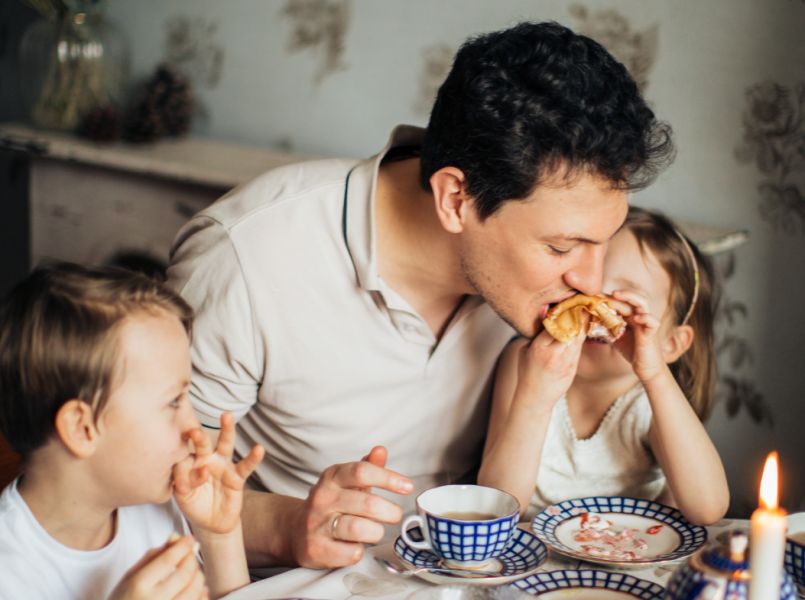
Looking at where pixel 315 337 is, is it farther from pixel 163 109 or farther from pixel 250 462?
pixel 163 109

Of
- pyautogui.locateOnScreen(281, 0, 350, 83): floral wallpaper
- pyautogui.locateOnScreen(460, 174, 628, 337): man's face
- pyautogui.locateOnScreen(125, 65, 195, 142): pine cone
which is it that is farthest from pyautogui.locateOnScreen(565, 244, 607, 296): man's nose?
pyautogui.locateOnScreen(125, 65, 195, 142): pine cone

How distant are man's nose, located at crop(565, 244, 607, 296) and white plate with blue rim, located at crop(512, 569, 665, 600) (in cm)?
47

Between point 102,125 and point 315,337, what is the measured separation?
1.50 m

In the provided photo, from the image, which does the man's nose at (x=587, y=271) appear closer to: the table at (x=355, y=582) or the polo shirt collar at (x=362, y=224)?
the polo shirt collar at (x=362, y=224)

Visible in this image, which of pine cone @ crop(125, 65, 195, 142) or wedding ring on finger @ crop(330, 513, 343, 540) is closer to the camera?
wedding ring on finger @ crop(330, 513, 343, 540)

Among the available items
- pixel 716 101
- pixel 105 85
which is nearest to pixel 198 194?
pixel 105 85

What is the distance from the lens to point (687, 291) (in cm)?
→ 168

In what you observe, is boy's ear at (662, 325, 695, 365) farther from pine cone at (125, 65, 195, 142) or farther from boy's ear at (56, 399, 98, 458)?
pine cone at (125, 65, 195, 142)

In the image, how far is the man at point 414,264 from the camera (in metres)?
1.42

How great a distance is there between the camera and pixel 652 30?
6.86 ft

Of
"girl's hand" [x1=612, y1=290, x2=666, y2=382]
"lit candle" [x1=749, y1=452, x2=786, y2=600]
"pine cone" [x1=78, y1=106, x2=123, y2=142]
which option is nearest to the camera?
"lit candle" [x1=749, y1=452, x2=786, y2=600]

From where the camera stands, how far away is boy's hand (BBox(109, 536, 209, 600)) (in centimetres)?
103

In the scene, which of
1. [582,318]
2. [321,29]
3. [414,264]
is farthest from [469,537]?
[321,29]

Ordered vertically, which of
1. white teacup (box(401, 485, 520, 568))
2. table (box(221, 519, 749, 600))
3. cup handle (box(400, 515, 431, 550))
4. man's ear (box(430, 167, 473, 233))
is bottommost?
table (box(221, 519, 749, 600))
